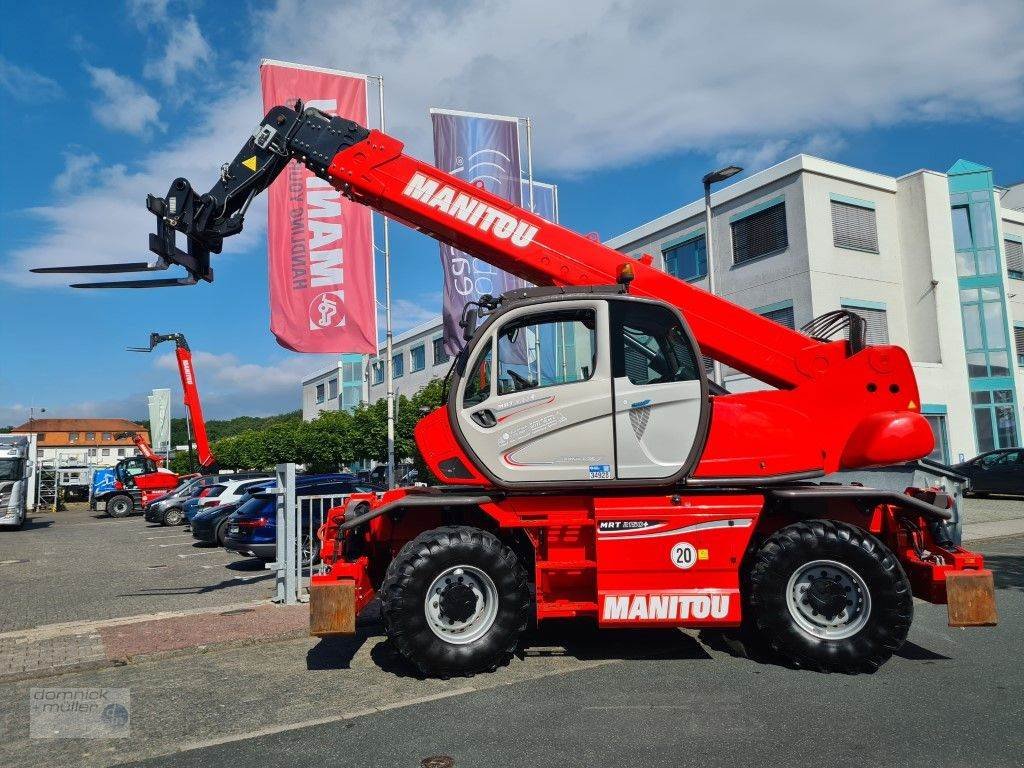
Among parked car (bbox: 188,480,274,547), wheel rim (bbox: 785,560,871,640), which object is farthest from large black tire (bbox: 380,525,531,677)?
parked car (bbox: 188,480,274,547)

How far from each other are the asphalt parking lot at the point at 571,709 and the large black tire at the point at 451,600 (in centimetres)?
20

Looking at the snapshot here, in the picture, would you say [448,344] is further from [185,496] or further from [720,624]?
[185,496]

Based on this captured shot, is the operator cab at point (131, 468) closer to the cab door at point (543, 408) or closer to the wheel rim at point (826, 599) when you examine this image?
the cab door at point (543, 408)

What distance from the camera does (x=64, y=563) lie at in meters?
15.3

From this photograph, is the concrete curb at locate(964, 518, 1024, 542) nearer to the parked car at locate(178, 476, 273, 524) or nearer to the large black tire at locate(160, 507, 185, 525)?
the parked car at locate(178, 476, 273, 524)

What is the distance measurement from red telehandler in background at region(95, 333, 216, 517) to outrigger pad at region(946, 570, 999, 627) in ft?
89.0

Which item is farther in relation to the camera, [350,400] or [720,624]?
[350,400]

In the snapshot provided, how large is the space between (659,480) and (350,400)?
56.0 meters

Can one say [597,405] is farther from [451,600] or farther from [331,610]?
[331,610]

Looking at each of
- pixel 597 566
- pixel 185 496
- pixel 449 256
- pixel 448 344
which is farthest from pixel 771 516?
pixel 185 496

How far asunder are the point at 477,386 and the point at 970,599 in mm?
4077

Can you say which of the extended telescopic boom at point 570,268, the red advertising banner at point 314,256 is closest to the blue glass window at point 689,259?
the red advertising banner at point 314,256

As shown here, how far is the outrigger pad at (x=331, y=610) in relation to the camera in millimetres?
5664

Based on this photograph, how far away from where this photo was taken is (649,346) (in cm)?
600
